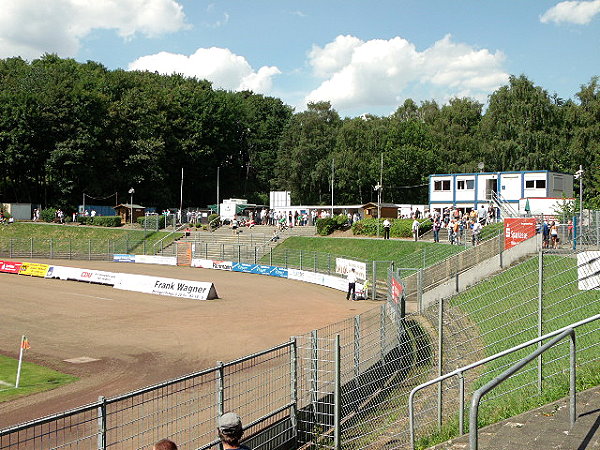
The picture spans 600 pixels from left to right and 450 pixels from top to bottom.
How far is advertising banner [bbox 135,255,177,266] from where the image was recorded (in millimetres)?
50719

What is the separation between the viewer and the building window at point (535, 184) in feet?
169

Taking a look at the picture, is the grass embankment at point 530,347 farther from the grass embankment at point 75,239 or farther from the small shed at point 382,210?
the grass embankment at point 75,239

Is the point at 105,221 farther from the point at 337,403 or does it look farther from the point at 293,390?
the point at 337,403

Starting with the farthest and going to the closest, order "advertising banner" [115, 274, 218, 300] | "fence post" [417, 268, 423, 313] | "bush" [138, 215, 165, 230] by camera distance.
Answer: "bush" [138, 215, 165, 230] → "advertising banner" [115, 274, 218, 300] → "fence post" [417, 268, 423, 313]

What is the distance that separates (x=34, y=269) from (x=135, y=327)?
22.6 meters

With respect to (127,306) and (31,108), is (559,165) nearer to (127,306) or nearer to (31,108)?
(127,306)

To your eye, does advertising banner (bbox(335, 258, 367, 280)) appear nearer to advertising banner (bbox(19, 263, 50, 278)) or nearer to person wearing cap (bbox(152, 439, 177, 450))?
advertising banner (bbox(19, 263, 50, 278))

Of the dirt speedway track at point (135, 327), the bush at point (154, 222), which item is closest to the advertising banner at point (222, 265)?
the dirt speedway track at point (135, 327)

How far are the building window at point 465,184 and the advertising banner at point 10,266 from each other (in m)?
38.0

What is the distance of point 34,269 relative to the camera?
42500 millimetres

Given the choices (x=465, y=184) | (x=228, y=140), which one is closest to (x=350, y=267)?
(x=465, y=184)

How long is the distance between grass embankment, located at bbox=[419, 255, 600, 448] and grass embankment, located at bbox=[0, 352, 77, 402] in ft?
32.8

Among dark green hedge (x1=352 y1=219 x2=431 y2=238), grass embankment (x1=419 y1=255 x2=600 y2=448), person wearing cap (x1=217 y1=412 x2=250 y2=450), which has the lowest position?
grass embankment (x1=419 y1=255 x2=600 y2=448)

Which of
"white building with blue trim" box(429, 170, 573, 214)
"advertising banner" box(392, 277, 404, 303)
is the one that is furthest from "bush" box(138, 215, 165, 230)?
"advertising banner" box(392, 277, 404, 303)
